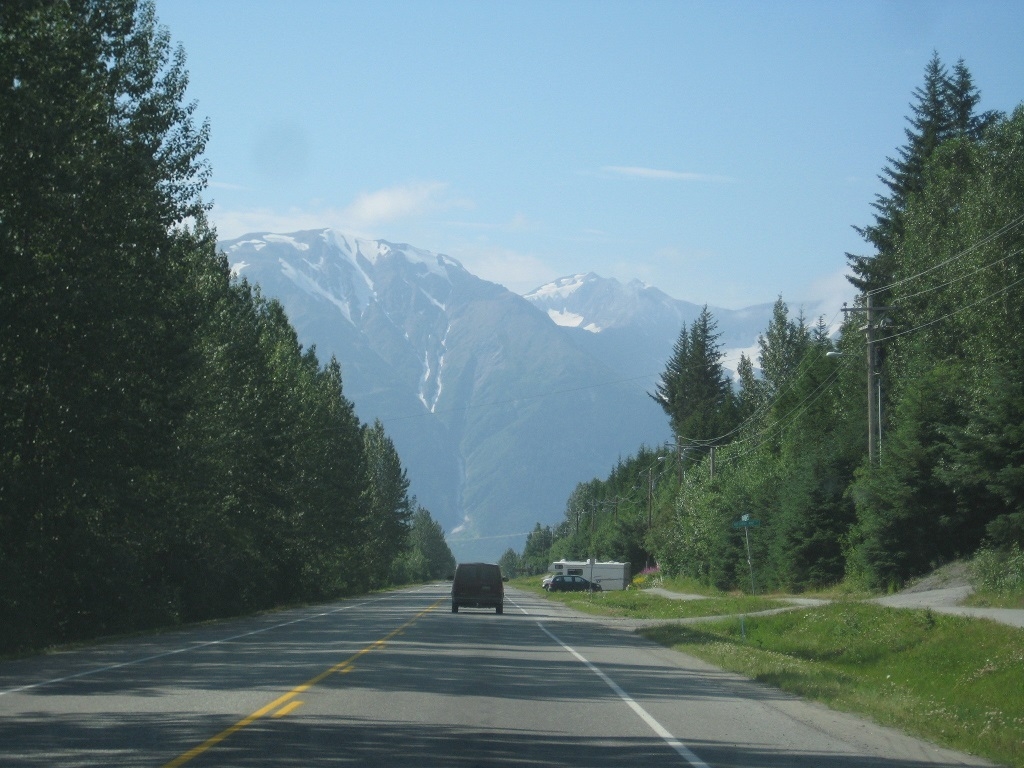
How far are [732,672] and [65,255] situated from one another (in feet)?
54.0

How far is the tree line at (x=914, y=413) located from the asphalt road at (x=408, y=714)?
18815mm

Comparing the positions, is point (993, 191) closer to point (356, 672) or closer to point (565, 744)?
point (356, 672)

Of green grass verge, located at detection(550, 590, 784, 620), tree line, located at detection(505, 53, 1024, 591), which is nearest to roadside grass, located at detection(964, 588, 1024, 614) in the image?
tree line, located at detection(505, 53, 1024, 591)

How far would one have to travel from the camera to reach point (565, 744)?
11500 mm

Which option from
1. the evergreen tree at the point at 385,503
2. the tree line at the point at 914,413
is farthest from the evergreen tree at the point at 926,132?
the evergreen tree at the point at 385,503

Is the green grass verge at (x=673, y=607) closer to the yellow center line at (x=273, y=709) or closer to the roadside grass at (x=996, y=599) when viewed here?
the roadside grass at (x=996, y=599)

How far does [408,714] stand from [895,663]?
14.2 meters

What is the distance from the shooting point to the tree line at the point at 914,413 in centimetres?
3744

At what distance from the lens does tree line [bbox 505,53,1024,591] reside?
3744 cm

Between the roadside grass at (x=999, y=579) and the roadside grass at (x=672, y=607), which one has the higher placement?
the roadside grass at (x=999, y=579)

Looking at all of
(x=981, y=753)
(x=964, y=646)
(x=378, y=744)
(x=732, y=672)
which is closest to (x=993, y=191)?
(x=964, y=646)

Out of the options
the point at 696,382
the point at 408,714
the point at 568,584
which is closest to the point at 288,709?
the point at 408,714

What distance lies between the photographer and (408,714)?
532 inches

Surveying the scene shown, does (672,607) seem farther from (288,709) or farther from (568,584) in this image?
(288,709)
